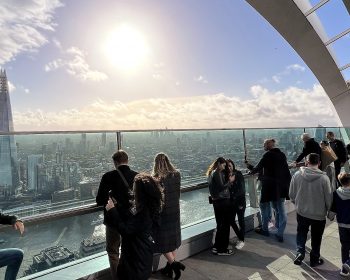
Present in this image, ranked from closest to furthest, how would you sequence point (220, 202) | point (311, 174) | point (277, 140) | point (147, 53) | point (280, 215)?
point (311, 174) < point (220, 202) < point (280, 215) < point (277, 140) < point (147, 53)

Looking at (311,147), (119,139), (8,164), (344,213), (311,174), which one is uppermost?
(119,139)

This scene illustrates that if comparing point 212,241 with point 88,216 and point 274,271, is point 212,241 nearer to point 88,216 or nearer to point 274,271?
point 274,271

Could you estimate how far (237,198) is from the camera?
5.18 metres

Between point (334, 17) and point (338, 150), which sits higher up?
point (334, 17)

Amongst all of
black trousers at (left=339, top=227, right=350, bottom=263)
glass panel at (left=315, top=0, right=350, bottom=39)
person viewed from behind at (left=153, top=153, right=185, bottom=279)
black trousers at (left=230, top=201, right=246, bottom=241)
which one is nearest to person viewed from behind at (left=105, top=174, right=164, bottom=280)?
person viewed from behind at (left=153, top=153, right=185, bottom=279)

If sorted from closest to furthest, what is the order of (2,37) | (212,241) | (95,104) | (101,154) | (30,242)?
(30,242)
(101,154)
(212,241)
(2,37)
(95,104)

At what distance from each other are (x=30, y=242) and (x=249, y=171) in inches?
172

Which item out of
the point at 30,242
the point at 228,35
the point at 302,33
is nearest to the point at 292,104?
the point at 302,33

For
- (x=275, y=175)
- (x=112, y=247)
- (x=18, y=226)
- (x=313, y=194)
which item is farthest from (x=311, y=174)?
(x=18, y=226)

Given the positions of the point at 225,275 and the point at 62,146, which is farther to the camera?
the point at 225,275

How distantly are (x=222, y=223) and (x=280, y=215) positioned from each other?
1348mm

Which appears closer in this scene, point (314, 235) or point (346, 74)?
point (314, 235)

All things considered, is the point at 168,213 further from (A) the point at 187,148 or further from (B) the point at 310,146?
(B) the point at 310,146

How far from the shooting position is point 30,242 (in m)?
3.27
